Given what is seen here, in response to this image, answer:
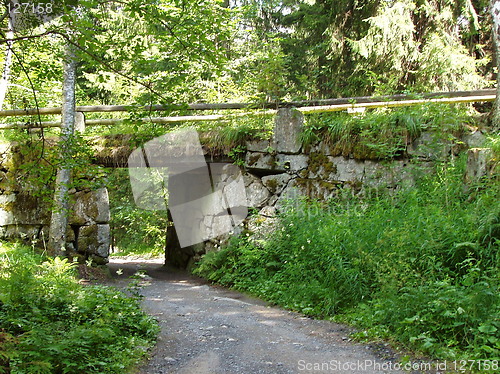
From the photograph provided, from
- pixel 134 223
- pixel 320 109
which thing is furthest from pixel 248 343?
Result: pixel 134 223

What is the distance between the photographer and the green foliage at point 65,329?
3.14 metres

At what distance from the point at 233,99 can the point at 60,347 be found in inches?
293

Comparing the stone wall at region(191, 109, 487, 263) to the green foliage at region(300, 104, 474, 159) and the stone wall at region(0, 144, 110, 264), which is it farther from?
the stone wall at region(0, 144, 110, 264)

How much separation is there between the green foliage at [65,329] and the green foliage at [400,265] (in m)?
2.31

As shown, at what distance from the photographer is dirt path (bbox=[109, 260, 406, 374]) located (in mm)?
3695

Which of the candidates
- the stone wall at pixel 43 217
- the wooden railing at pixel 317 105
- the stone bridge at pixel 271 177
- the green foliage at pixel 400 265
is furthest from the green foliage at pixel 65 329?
the stone wall at pixel 43 217

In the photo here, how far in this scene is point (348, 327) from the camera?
4852 mm

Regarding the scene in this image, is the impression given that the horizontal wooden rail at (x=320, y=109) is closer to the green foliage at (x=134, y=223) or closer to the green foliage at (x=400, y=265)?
the green foliage at (x=400, y=265)

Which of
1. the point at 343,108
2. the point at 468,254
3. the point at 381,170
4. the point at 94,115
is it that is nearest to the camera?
the point at 468,254

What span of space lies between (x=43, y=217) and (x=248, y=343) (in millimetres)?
6871

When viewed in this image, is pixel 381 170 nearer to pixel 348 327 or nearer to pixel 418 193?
pixel 418 193

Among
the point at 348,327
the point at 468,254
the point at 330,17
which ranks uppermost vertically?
the point at 330,17

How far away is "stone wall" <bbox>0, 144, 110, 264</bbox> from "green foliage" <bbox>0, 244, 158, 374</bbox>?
381 cm

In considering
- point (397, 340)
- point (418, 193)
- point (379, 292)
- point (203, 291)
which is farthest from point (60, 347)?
point (418, 193)
